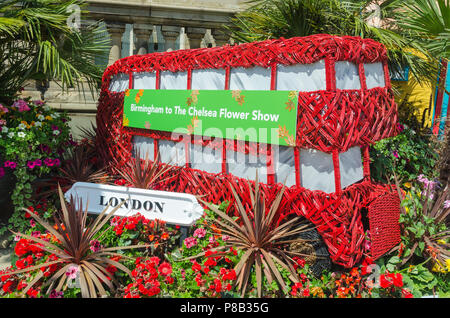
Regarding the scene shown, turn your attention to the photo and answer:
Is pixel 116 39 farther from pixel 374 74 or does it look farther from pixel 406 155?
pixel 406 155

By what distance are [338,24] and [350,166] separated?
9.65ft

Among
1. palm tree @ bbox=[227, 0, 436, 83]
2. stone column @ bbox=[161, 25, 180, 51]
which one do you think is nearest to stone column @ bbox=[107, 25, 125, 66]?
stone column @ bbox=[161, 25, 180, 51]

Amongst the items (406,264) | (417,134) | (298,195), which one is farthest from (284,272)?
(417,134)

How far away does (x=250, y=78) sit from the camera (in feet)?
11.3

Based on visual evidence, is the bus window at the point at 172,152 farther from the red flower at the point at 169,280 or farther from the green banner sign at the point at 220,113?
the red flower at the point at 169,280

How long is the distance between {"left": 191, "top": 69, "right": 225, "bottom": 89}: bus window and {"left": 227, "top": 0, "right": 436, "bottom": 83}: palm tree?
195 centimetres

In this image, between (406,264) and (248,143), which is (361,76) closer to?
(248,143)

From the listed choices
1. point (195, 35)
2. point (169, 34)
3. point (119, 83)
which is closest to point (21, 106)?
point (119, 83)

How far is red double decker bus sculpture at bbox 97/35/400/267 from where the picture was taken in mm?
2926

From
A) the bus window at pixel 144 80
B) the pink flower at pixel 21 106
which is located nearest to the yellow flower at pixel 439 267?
the bus window at pixel 144 80

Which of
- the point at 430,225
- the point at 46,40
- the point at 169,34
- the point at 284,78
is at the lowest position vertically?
the point at 430,225

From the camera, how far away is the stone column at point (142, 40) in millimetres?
6961

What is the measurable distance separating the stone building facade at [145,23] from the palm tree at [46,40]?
6.27 ft

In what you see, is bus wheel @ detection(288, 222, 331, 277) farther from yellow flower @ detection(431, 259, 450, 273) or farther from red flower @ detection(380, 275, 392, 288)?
yellow flower @ detection(431, 259, 450, 273)
